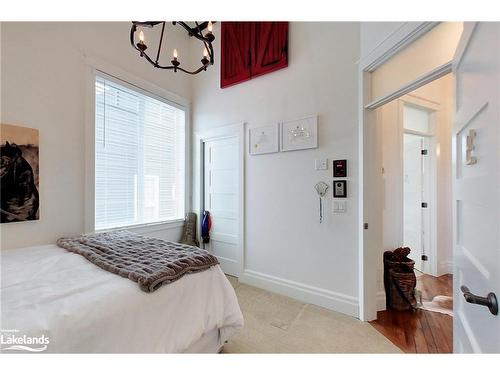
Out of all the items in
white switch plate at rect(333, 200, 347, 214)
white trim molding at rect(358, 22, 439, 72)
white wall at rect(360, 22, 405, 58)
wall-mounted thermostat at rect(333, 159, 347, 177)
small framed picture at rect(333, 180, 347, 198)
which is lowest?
white switch plate at rect(333, 200, 347, 214)

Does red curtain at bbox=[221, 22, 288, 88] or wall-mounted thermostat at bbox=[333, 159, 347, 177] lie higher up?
A: red curtain at bbox=[221, 22, 288, 88]

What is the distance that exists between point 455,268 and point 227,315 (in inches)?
51.4

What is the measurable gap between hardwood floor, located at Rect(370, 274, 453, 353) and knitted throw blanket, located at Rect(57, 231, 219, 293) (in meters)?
1.70

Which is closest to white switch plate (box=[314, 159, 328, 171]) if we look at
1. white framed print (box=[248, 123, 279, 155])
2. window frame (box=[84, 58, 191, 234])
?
white framed print (box=[248, 123, 279, 155])

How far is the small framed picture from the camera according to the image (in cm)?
222

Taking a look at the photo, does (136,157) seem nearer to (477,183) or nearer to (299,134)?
(299,134)

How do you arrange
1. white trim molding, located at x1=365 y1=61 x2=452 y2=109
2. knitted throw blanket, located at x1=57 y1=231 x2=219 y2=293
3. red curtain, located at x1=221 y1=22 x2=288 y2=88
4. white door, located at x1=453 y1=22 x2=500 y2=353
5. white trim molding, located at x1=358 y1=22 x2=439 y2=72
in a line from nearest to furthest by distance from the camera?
1. white door, located at x1=453 y1=22 x2=500 y2=353
2. knitted throw blanket, located at x1=57 y1=231 x2=219 y2=293
3. white trim molding, located at x1=365 y1=61 x2=452 y2=109
4. white trim molding, located at x1=358 y1=22 x2=439 y2=72
5. red curtain, located at x1=221 y1=22 x2=288 y2=88

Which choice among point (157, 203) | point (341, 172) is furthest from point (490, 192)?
point (157, 203)

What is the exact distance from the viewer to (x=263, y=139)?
2.78 m

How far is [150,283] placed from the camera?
43.6 inches

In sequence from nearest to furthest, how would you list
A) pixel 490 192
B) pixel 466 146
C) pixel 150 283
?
pixel 490 192, pixel 466 146, pixel 150 283

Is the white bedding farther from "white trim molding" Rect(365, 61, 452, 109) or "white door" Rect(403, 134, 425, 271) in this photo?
"white door" Rect(403, 134, 425, 271)

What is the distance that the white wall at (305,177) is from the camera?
2201 millimetres

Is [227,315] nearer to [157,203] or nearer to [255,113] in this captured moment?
[157,203]
